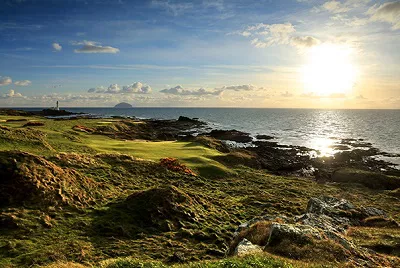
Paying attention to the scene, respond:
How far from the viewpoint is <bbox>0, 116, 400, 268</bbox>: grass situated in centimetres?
1507

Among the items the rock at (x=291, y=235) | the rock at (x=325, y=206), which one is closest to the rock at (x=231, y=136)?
the rock at (x=325, y=206)

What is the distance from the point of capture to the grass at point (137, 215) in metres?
15.1

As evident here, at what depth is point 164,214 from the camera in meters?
21.6

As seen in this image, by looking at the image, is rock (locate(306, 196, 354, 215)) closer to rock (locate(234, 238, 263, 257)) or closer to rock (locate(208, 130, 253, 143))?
rock (locate(234, 238, 263, 257))

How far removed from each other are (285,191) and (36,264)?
28.3m

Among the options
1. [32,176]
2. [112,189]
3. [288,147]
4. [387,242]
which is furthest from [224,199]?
[288,147]

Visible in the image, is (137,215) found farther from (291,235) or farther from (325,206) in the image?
(325,206)

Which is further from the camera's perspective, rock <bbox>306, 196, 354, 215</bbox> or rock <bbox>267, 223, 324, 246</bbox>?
rock <bbox>306, 196, 354, 215</bbox>

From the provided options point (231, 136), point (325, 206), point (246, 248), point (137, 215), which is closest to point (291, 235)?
point (246, 248)

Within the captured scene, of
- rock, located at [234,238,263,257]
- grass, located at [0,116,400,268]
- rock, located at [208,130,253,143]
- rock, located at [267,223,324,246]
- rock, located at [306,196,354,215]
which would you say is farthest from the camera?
rock, located at [208,130,253,143]

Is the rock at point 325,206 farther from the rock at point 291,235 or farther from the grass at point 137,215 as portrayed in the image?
the rock at point 291,235

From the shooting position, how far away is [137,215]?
21078mm

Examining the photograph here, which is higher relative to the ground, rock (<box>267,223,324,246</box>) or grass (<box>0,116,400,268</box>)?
rock (<box>267,223,324,246</box>)

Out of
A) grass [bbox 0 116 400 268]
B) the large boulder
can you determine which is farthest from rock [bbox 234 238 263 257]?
grass [bbox 0 116 400 268]
